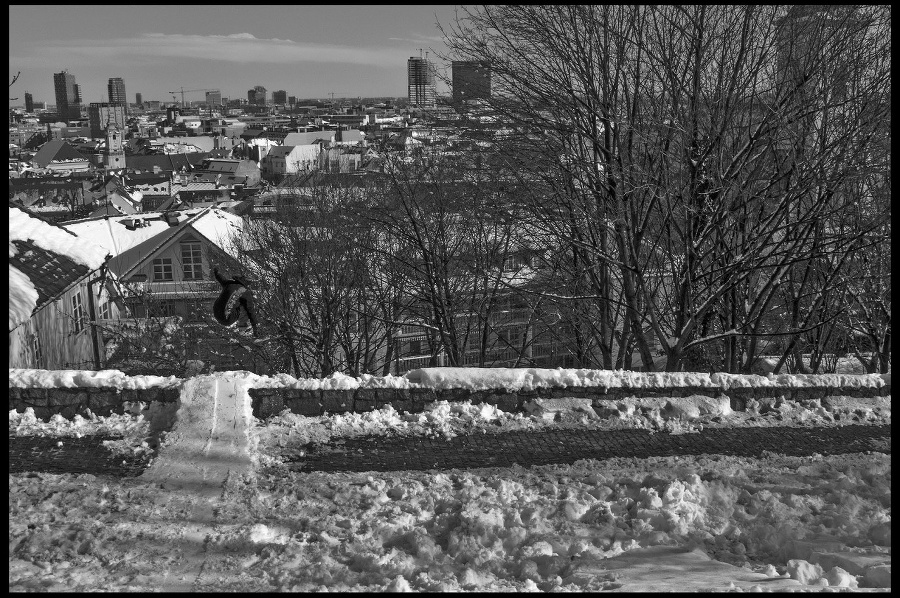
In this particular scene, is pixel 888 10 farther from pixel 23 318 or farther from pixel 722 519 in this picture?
pixel 23 318

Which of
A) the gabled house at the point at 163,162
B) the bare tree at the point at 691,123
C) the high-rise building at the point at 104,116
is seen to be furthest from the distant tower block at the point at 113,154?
the bare tree at the point at 691,123

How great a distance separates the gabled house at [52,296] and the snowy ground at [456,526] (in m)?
8.01

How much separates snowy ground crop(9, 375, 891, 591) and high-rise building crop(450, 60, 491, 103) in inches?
267

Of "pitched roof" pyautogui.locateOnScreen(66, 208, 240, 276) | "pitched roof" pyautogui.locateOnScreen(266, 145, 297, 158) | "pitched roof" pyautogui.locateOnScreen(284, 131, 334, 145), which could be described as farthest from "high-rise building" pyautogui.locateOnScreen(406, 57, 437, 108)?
"pitched roof" pyautogui.locateOnScreen(284, 131, 334, 145)

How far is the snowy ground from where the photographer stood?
4898 millimetres

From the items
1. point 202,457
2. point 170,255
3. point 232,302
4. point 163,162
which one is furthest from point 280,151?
point 202,457

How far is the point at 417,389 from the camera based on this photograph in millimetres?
7543

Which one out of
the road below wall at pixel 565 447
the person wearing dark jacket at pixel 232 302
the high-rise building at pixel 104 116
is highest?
the high-rise building at pixel 104 116

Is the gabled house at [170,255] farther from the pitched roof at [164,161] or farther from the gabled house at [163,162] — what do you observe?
the pitched roof at [164,161]

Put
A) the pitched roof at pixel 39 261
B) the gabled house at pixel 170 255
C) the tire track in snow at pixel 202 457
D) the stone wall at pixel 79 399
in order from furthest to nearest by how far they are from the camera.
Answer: the gabled house at pixel 170 255
the pitched roof at pixel 39 261
the stone wall at pixel 79 399
the tire track in snow at pixel 202 457

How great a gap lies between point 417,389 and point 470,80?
6359 millimetres

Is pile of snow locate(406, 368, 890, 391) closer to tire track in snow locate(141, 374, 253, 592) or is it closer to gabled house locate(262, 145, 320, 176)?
tire track in snow locate(141, 374, 253, 592)

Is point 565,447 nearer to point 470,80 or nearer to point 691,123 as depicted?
point 691,123

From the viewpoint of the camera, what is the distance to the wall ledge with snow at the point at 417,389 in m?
7.32
